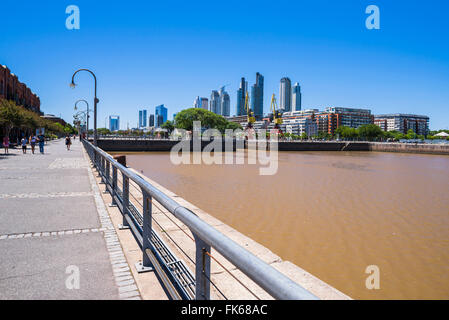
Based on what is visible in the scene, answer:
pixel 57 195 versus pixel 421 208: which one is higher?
pixel 57 195

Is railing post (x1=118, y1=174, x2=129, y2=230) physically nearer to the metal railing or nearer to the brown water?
the metal railing

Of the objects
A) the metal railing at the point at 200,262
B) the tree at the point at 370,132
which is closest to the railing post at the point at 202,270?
the metal railing at the point at 200,262

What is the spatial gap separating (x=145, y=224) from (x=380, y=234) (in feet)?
22.1

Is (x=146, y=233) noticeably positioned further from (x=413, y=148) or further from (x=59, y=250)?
(x=413, y=148)

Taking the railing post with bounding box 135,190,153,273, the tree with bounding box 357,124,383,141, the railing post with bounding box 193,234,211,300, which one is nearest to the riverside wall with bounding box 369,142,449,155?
the tree with bounding box 357,124,383,141

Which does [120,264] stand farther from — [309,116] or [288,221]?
[309,116]

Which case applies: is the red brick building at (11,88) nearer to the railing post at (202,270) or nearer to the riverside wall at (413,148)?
the railing post at (202,270)

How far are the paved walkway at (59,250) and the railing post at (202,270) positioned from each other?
3.67 ft

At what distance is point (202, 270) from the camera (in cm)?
228

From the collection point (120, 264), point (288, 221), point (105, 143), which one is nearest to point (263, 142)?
point (105, 143)

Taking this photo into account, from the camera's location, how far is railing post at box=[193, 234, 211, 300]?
226 centimetres

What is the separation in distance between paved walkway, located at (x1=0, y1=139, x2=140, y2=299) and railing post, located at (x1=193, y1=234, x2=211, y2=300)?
1.12m

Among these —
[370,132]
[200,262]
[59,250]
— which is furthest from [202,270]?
[370,132]

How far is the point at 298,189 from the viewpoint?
49.2 feet
